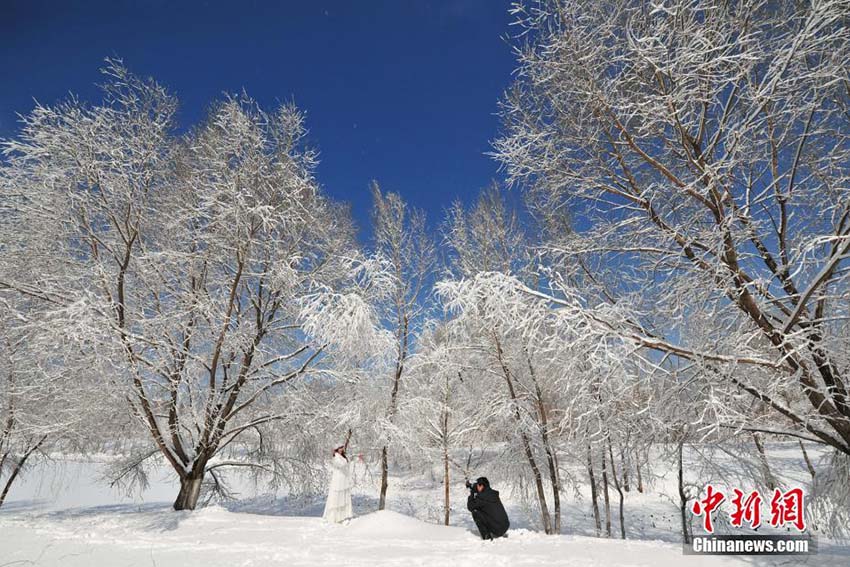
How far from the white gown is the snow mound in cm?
59

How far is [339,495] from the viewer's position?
331 inches

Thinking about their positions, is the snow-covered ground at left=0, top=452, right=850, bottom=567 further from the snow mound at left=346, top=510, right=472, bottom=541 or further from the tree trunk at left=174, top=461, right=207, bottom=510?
the tree trunk at left=174, top=461, right=207, bottom=510

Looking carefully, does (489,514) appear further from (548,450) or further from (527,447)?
(548,450)

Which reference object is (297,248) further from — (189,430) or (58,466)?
(58,466)

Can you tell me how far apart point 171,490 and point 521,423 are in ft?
66.6

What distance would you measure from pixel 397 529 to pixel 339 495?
66.7 inches

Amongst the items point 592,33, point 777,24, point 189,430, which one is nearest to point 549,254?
point 592,33


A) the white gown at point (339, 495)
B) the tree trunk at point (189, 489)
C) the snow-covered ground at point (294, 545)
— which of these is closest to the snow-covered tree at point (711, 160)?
the snow-covered ground at point (294, 545)

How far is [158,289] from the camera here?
30.2 ft

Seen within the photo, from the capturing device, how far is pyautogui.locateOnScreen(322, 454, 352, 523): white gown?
829cm

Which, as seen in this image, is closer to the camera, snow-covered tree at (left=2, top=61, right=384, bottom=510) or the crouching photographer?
the crouching photographer

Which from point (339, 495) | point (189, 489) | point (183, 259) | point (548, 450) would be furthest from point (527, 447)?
point (183, 259)

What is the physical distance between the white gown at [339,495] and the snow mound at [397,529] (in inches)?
23.2

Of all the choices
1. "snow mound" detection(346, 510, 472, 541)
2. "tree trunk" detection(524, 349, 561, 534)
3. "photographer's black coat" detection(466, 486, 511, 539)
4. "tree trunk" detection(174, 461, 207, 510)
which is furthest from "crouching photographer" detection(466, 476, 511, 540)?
"tree trunk" detection(174, 461, 207, 510)
